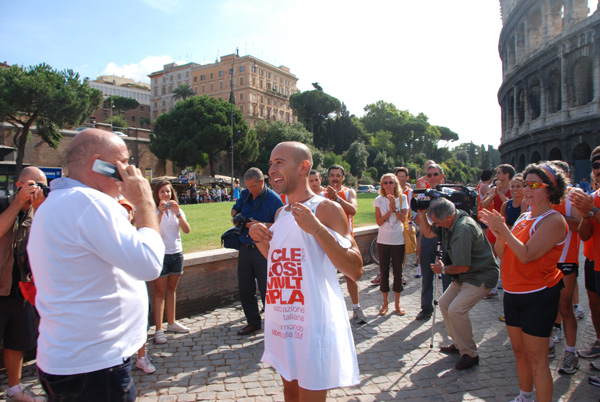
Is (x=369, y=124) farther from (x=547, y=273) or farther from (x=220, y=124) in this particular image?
(x=547, y=273)

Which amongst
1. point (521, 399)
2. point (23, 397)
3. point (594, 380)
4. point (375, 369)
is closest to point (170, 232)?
point (23, 397)

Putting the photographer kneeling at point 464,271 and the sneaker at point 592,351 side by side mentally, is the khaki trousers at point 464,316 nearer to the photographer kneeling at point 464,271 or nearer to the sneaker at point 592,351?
the photographer kneeling at point 464,271

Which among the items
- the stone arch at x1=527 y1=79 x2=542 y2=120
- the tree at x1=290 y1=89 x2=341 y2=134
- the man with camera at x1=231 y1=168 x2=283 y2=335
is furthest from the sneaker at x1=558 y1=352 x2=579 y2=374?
the tree at x1=290 y1=89 x2=341 y2=134

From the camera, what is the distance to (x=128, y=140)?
5447cm

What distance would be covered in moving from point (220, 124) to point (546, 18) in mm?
37158

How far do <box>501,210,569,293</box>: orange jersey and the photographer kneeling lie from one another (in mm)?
833

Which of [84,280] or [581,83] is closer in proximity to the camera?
[84,280]

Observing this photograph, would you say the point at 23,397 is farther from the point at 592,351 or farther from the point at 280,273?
the point at 592,351

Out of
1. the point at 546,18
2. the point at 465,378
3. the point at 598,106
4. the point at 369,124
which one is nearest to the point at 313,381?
the point at 465,378

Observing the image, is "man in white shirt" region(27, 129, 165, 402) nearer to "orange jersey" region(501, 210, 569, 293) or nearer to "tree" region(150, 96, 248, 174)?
"orange jersey" region(501, 210, 569, 293)

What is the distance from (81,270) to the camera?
5.95ft

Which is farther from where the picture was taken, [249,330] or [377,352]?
[249,330]

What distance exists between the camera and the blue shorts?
4.88 meters

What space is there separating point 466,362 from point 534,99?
38.6 m
